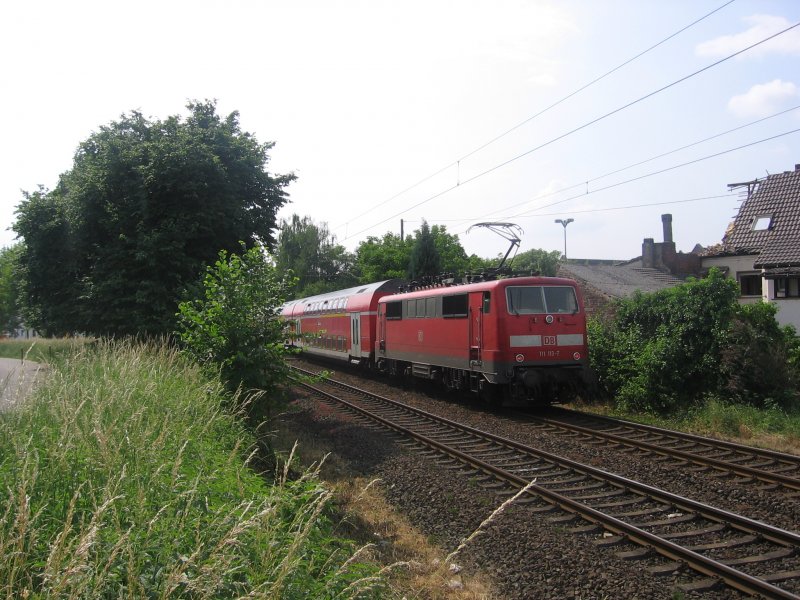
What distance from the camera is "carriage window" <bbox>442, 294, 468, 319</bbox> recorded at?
15.4 metres

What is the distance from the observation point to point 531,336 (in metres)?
14.0

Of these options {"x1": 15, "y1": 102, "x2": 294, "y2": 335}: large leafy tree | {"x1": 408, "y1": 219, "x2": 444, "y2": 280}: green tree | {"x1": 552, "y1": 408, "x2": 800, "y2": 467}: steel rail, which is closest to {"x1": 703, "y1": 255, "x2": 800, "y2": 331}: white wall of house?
{"x1": 552, "y1": 408, "x2": 800, "y2": 467}: steel rail

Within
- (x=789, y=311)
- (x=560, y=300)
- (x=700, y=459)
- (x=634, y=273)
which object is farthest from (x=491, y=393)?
(x=634, y=273)

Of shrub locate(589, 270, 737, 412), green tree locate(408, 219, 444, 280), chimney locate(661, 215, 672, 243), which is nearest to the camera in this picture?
shrub locate(589, 270, 737, 412)

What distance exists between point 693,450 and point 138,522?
9.32m

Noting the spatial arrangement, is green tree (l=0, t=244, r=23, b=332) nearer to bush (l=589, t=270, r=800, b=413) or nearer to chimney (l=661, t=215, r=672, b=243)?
bush (l=589, t=270, r=800, b=413)

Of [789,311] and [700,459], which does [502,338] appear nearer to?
[700,459]

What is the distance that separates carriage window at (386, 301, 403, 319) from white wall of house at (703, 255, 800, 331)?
351 inches

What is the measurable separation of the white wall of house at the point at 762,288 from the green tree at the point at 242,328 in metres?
10.7

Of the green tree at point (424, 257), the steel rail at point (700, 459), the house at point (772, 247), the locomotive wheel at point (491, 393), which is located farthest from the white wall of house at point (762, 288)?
A: the green tree at point (424, 257)

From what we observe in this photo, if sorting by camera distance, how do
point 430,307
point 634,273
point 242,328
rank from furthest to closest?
point 634,273 → point 430,307 → point 242,328

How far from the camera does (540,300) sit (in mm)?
14352

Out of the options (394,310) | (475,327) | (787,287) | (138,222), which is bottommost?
(475,327)

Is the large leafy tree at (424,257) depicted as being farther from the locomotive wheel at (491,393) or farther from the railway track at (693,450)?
the railway track at (693,450)
